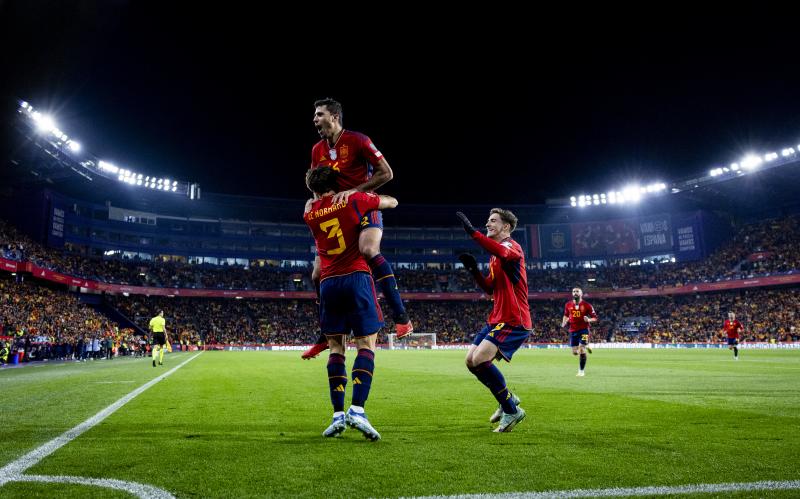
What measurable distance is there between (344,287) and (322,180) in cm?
110

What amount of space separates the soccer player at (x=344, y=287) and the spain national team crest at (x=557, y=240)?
75.3 meters

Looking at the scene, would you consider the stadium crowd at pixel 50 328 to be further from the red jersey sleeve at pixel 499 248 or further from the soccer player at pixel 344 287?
the red jersey sleeve at pixel 499 248

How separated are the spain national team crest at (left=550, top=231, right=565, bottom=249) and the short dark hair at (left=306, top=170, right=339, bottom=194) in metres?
75.2

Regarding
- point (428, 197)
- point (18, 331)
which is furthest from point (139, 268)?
point (428, 197)

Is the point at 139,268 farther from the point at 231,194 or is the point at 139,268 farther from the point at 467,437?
the point at 467,437

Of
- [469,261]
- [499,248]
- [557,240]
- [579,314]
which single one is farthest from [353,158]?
[557,240]

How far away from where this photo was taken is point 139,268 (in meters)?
62.5

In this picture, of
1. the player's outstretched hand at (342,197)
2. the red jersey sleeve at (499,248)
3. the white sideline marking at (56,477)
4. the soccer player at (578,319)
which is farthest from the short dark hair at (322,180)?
the soccer player at (578,319)

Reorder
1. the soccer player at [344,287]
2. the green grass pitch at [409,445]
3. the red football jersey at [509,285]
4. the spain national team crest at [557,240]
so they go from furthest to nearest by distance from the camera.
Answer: the spain national team crest at [557,240]
the red football jersey at [509,285]
the soccer player at [344,287]
the green grass pitch at [409,445]

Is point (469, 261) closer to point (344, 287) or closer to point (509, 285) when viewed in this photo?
point (509, 285)

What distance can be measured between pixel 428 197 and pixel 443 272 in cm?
1155

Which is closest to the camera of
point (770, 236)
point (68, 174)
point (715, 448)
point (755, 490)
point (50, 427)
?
point (755, 490)

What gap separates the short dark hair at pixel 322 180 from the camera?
536cm

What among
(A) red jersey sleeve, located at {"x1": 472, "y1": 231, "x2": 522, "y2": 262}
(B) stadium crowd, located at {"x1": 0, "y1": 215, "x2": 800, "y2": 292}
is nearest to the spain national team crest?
(B) stadium crowd, located at {"x1": 0, "y1": 215, "x2": 800, "y2": 292}
